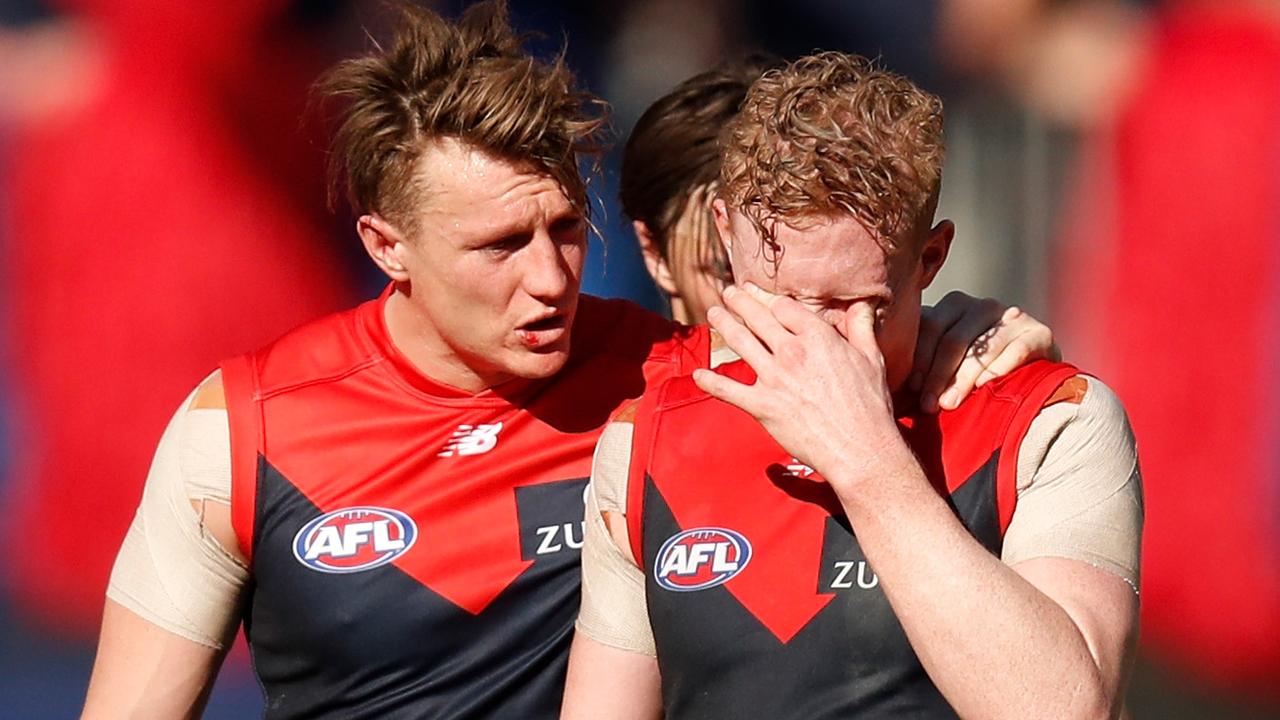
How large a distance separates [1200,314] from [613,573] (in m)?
2.66

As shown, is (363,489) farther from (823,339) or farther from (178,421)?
(823,339)

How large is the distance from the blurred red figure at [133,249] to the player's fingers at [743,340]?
2.29 meters

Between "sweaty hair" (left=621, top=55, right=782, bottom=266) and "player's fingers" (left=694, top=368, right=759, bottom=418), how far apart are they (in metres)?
1.10

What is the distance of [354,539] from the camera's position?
250 centimetres

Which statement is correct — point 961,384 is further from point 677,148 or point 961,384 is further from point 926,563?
point 677,148

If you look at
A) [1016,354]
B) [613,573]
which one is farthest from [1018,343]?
[613,573]

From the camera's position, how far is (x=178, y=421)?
2.55 m

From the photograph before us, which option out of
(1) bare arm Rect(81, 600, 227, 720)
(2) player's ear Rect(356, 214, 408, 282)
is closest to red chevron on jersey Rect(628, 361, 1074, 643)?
(2) player's ear Rect(356, 214, 408, 282)

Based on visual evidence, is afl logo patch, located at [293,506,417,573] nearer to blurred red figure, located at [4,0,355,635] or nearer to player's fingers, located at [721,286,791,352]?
player's fingers, located at [721,286,791,352]

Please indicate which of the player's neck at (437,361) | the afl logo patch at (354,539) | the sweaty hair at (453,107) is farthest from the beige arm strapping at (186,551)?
the sweaty hair at (453,107)

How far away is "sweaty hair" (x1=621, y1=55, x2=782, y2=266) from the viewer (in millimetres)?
3016

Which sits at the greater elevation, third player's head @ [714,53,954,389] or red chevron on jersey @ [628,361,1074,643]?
third player's head @ [714,53,954,389]

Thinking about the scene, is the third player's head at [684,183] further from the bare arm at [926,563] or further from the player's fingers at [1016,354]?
the bare arm at [926,563]

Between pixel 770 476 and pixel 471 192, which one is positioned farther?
pixel 471 192
